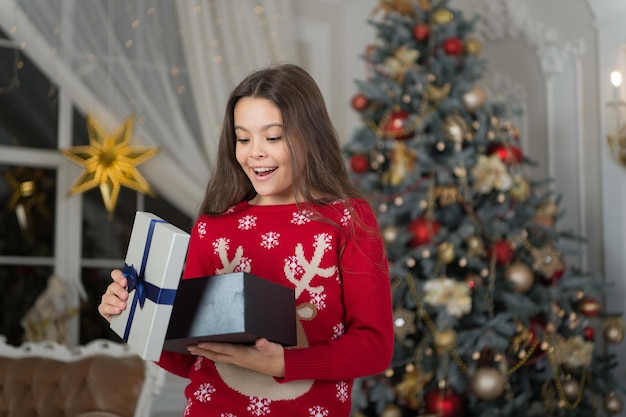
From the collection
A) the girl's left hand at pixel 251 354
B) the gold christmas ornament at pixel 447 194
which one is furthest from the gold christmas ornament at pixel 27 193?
the girl's left hand at pixel 251 354

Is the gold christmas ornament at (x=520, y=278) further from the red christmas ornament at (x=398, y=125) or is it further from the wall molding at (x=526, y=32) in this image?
the wall molding at (x=526, y=32)

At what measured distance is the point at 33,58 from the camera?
16.0 feet

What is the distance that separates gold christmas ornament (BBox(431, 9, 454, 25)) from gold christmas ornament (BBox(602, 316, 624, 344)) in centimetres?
177

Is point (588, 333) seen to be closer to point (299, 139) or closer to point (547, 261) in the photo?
point (547, 261)

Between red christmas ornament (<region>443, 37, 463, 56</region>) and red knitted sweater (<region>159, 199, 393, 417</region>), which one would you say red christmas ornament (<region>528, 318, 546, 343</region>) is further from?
red knitted sweater (<region>159, 199, 393, 417</region>)

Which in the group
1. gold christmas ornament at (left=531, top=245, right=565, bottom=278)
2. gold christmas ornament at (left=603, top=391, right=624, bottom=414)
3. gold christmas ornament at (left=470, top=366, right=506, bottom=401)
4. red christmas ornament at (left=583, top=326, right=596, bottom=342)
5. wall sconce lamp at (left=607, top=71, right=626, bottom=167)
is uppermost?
wall sconce lamp at (left=607, top=71, right=626, bottom=167)

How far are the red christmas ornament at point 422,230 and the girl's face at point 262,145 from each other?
258 cm

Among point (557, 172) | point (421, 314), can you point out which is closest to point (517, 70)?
point (557, 172)

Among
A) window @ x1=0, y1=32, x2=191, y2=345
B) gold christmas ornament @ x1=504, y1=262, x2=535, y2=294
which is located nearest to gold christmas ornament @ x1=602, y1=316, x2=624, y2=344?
gold christmas ornament @ x1=504, y1=262, x2=535, y2=294

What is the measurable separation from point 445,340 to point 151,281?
285 centimetres

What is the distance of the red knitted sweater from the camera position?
163 centimetres

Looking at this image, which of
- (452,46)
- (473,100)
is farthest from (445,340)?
(452,46)

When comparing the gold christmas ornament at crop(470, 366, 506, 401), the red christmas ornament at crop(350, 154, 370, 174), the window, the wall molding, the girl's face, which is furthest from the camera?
the wall molding

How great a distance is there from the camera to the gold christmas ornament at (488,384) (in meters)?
4.12
